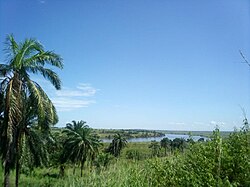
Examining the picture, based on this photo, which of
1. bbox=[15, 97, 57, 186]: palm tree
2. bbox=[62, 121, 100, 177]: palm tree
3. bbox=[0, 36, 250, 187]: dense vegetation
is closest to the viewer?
bbox=[0, 36, 250, 187]: dense vegetation

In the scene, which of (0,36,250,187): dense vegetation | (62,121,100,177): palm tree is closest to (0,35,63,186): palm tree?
(0,36,250,187): dense vegetation

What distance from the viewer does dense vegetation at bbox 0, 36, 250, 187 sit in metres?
6.40

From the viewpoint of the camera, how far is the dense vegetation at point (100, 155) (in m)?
6.40

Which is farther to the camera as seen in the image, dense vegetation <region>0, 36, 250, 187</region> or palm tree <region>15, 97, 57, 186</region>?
palm tree <region>15, 97, 57, 186</region>

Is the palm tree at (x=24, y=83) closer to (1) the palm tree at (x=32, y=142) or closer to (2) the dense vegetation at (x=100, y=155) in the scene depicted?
(2) the dense vegetation at (x=100, y=155)

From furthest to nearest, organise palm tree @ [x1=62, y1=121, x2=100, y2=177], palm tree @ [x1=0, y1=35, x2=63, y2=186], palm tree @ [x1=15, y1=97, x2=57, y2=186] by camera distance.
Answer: palm tree @ [x1=62, y1=121, x2=100, y2=177] < palm tree @ [x1=15, y1=97, x2=57, y2=186] < palm tree @ [x1=0, y1=35, x2=63, y2=186]

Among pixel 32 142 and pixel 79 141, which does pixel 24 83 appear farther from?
pixel 79 141

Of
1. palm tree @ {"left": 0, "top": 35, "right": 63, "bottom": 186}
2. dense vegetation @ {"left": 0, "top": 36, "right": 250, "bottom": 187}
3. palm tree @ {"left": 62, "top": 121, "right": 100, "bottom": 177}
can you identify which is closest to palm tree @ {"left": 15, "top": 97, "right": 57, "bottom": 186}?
dense vegetation @ {"left": 0, "top": 36, "right": 250, "bottom": 187}

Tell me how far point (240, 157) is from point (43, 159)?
25.9m

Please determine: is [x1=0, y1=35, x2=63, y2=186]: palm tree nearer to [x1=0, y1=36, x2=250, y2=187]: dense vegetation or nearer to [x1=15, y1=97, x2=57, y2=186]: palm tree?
[x1=0, y1=36, x2=250, y2=187]: dense vegetation

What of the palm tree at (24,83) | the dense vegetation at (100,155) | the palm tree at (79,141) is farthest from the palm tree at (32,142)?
the palm tree at (79,141)

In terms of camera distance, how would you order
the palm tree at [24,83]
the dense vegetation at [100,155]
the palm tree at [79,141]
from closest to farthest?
the dense vegetation at [100,155] → the palm tree at [24,83] → the palm tree at [79,141]

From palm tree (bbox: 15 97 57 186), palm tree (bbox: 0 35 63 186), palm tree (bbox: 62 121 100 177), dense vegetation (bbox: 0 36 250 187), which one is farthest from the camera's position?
palm tree (bbox: 62 121 100 177)

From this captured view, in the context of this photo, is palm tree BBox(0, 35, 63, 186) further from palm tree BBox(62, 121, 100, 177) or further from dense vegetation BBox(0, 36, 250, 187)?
palm tree BBox(62, 121, 100, 177)
